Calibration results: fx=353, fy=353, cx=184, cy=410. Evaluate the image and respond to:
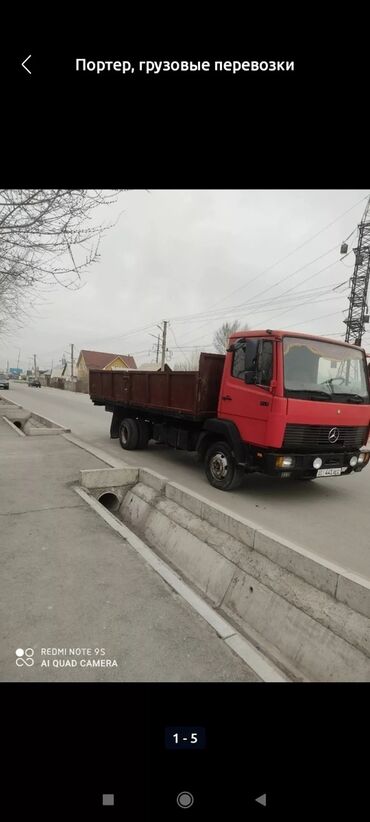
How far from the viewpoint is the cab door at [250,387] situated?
462 centimetres

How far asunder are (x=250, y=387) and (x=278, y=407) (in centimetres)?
62

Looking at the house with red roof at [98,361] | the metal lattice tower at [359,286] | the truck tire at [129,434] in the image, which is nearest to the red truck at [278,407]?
the truck tire at [129,434]

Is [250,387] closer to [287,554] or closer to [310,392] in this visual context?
[310,392]

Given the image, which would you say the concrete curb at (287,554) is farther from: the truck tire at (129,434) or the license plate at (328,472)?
the truck tire at (129,434)

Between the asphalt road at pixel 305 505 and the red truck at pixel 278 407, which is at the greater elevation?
the red truck at pixel 278 407

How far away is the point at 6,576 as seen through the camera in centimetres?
285

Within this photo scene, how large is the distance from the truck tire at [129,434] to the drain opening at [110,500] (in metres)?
2.32

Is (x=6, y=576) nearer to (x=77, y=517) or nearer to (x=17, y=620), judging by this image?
(x=17, y=620)

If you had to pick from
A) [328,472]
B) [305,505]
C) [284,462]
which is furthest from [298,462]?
[305,505]

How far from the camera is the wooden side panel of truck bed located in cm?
574

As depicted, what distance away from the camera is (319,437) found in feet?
15.3

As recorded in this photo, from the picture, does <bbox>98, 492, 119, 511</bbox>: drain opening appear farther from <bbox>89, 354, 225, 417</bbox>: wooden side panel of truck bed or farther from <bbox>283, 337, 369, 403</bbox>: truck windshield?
<bbox>283, 337, 369, 403</bbox>: truck windshield

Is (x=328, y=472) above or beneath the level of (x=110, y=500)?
above

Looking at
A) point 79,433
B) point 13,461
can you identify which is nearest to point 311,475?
point 13,461
